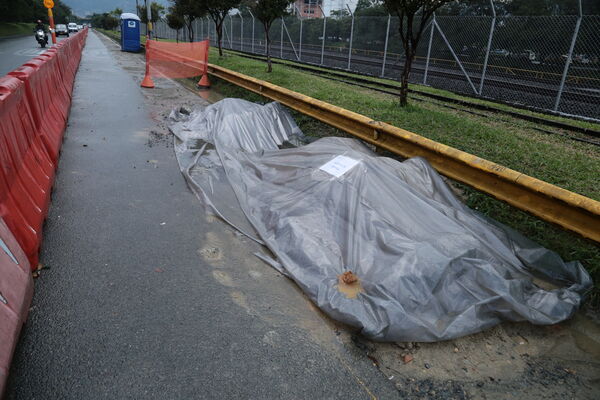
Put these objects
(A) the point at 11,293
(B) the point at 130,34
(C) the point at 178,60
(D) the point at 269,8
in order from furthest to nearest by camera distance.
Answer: (B) the point at 130,34, (C) the point at 178,60, (D) the point at 269,8, (A) the point at 11,293

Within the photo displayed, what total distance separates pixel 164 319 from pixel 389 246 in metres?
1.64

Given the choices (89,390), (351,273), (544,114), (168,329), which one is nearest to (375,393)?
(351,273)

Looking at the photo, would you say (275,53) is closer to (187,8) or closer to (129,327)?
(187,8)

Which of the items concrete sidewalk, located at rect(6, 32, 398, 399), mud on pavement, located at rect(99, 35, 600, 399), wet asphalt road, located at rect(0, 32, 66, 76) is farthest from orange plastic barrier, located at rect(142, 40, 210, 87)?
mud on pavement, located at rect(99, 35, 600, 399)

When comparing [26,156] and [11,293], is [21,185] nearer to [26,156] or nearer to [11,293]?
[26,156]

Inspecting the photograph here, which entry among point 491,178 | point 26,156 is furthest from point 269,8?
point 491,178

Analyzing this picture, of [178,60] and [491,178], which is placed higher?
[178,60]

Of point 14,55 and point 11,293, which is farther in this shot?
point 14,55

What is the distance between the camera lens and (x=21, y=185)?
11.2 feet

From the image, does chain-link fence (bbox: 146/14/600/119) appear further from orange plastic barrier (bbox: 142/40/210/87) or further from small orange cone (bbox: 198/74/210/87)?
small orange cone (bbox: 198/74/210/87)

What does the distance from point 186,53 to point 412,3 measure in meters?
9.27

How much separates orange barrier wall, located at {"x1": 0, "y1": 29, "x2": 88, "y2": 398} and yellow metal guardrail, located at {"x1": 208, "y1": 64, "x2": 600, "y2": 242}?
3.63 m

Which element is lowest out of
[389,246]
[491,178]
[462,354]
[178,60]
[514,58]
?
[462,354]

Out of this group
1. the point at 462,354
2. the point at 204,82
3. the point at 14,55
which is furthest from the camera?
the point at 14,55
